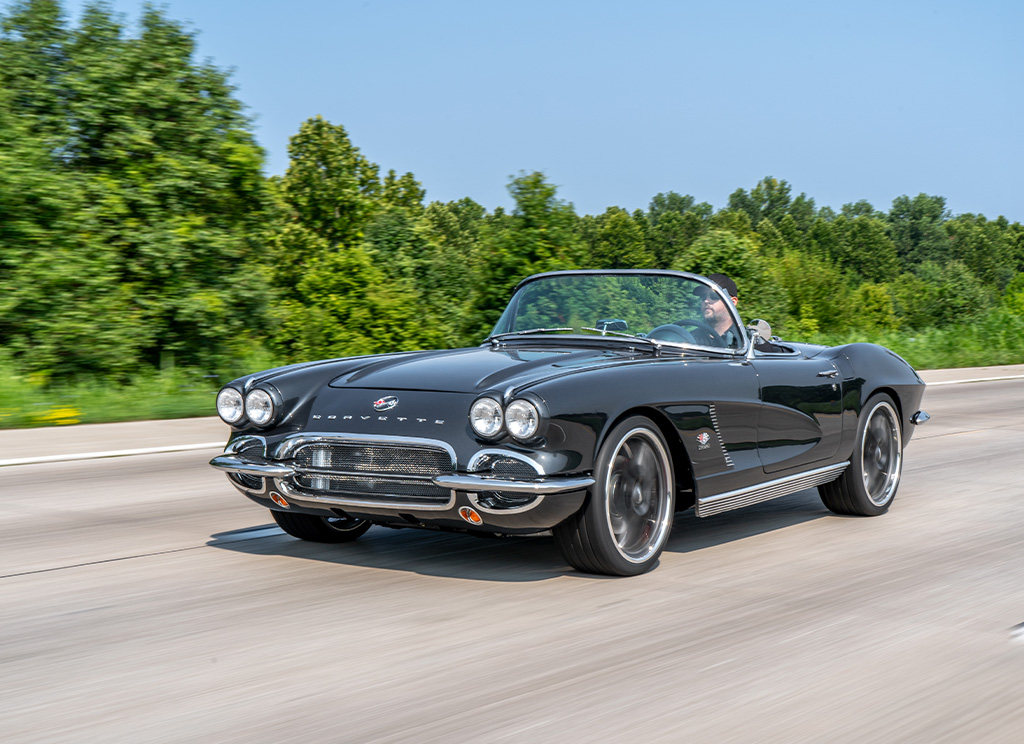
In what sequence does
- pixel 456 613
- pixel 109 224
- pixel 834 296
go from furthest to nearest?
pixel 834 296, pixel 109 224, pixel 456 613

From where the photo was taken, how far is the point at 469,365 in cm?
552

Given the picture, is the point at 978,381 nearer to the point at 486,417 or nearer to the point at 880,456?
the point at 880,456

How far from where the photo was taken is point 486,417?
4805 mm

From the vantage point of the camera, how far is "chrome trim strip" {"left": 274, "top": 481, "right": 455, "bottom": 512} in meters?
4.79

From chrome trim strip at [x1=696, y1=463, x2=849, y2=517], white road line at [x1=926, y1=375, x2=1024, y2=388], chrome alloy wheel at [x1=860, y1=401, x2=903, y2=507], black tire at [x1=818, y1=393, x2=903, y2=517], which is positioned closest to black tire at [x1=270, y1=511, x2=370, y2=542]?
chrome trim strip at [x1=696, y1=463, x2=849, y2=517]

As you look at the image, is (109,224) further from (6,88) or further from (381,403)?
(381,403)

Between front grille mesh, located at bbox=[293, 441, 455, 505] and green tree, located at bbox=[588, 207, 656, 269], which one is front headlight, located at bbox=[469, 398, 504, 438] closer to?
front grille mesh, located at bbox=[293, 441, 455, 505]

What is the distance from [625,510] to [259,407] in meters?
1.77

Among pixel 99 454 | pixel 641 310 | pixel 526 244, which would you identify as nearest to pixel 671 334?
pixel 641 310

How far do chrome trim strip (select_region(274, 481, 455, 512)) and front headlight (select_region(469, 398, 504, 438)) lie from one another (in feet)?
0.94

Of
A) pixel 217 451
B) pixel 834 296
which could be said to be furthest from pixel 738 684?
pixel 834 296

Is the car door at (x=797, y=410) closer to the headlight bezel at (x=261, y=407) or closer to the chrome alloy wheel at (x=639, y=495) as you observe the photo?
the chrome alloy wheel at (x=639, y=495)

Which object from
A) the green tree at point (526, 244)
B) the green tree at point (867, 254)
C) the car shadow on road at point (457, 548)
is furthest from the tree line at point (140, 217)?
the green tree at point (867, 254)

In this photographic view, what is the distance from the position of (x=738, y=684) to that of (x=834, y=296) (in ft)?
242
